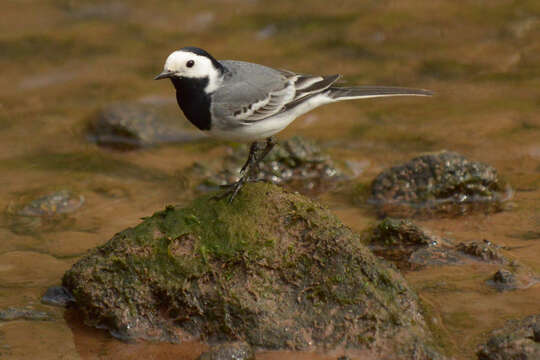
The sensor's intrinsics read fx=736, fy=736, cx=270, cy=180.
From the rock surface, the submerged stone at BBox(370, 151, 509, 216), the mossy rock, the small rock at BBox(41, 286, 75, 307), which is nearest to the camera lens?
the rock surface

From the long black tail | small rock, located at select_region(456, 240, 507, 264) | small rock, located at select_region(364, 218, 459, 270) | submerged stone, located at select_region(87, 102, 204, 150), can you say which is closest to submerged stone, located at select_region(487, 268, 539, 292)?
small rock, located at select_region(456, 240, 507, 264)

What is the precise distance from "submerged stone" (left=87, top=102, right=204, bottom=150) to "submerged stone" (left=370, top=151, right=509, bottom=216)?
3595 millimetres

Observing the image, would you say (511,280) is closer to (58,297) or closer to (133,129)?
(58,297)

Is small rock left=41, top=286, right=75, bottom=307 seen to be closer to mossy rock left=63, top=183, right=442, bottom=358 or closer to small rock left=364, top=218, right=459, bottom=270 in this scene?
mossy rock left=63, top=183, right=442, bottom=358

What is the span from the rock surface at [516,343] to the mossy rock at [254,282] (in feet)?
1.44

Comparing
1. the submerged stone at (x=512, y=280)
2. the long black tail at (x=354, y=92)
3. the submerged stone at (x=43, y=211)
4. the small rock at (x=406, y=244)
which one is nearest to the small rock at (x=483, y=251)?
the small rock at (x=406, y=244)

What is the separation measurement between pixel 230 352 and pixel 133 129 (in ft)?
20.2

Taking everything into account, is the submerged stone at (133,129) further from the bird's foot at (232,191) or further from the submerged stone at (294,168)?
the bird's foot at (232,191)

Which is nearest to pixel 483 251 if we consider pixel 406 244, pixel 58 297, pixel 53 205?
pixel 406 244

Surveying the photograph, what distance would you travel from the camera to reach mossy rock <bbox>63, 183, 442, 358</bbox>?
222 inches

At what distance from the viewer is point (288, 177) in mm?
9695

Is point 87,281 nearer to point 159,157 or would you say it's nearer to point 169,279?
point 169,279

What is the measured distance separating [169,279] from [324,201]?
11.5 ft

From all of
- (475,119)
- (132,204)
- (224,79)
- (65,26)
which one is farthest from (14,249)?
(65,26)
